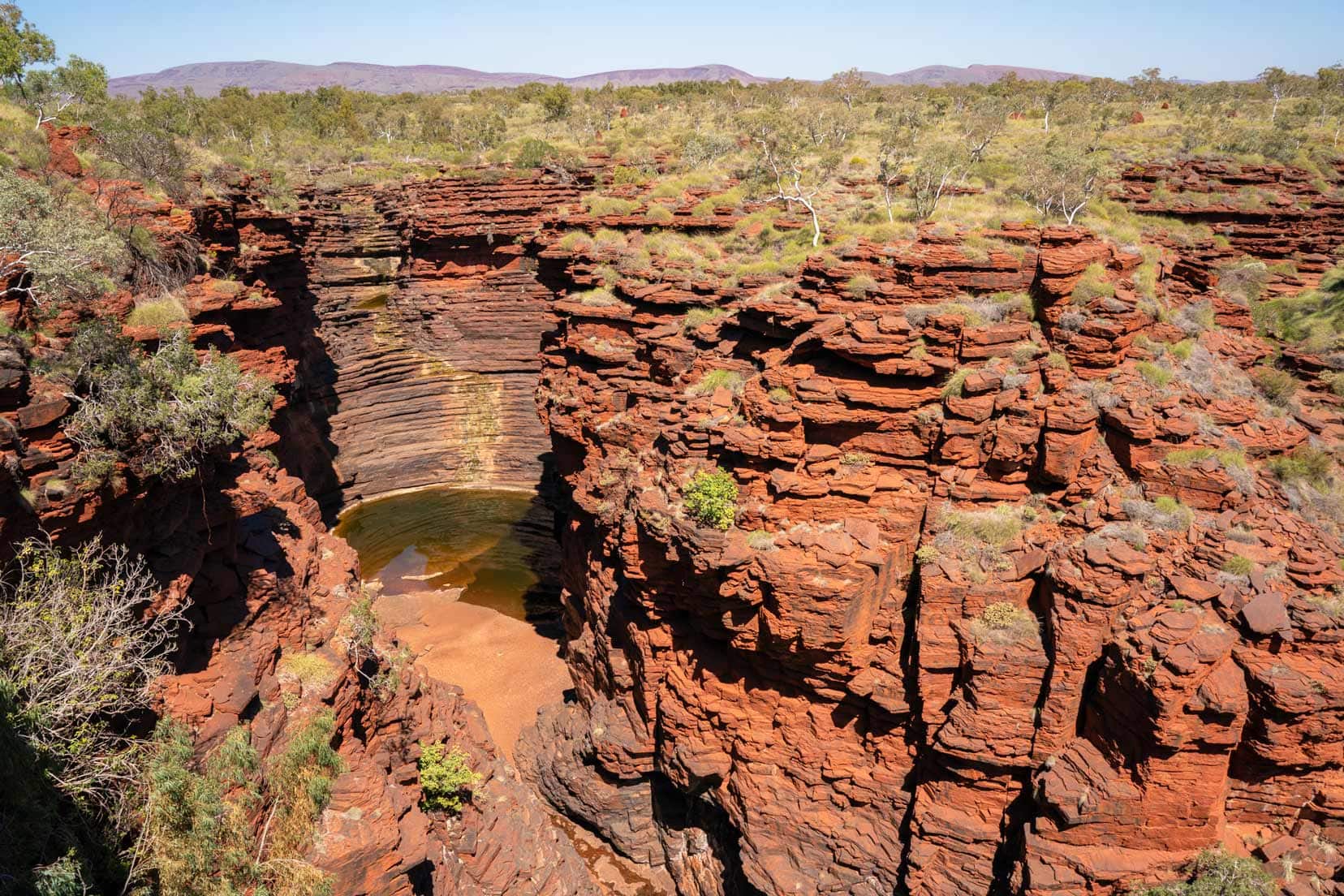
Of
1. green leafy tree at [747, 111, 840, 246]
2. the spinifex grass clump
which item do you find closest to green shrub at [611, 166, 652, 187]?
green leafy tree at [747, 111, 840, 246]

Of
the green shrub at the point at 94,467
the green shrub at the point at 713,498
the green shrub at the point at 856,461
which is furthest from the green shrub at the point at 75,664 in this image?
the green shrub at the point at 856,461

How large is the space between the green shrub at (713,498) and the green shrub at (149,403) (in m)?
9.41

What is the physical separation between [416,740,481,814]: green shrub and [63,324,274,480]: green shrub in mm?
8382

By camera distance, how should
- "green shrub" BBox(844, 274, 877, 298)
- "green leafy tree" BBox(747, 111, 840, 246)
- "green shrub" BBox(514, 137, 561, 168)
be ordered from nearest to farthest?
"green shrub" BBox(844, 274, 877, 298) → "green leafy tree" BBox(747, 111, 840, 246) → "green shrub" BBox(514, 137, 561, 168)

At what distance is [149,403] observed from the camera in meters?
11.0

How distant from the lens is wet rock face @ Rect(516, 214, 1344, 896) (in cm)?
1157

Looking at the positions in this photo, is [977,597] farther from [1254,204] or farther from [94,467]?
[1254,204]

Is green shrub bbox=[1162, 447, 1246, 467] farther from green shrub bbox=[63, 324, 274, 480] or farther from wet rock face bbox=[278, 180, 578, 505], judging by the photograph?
wet rock face bbox=[278, 180, 578, 505]

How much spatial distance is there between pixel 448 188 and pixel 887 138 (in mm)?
25532

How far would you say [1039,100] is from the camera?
58.6m

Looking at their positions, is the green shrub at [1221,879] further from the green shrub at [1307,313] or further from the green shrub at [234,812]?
the green shrub at [1307,313]

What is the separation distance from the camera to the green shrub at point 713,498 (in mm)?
15250

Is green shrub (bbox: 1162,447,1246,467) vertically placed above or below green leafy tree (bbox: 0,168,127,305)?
below

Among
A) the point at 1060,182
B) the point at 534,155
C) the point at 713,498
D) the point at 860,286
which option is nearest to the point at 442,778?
the point at 713,498
